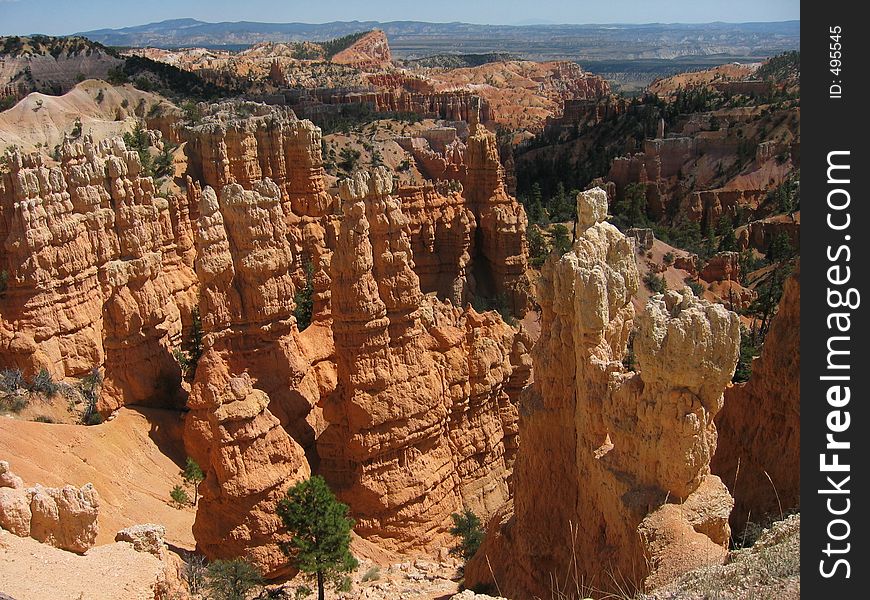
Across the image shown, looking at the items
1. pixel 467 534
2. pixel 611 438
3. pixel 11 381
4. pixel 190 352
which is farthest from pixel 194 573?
pixel 190 352

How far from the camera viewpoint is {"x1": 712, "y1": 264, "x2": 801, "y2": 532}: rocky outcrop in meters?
12.1

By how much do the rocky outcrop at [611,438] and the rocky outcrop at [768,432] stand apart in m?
2.47

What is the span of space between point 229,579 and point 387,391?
17.0ft

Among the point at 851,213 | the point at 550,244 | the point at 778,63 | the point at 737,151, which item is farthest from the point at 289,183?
the point at 778,63

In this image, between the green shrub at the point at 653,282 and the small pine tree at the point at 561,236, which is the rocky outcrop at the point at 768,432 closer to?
the small pine tree at the point at 561,236

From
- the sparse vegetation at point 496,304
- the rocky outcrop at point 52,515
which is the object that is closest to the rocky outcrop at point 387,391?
the rocky outcrop at point 52,515

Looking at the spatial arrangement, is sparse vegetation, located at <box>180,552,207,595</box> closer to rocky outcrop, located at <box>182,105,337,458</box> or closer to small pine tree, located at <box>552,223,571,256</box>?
rocky outcrop, located at <box>182,105,337,458</box>

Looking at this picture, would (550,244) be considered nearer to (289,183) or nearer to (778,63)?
(289,183)

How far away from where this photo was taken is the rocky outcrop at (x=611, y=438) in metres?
9.46

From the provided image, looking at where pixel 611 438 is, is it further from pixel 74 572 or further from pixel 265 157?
pixel 265 157

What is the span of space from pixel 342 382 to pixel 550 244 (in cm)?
2341

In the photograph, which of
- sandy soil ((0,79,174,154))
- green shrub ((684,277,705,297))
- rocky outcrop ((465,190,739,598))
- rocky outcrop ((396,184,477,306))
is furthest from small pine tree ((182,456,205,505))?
sandy soil ((0,79,174,154))

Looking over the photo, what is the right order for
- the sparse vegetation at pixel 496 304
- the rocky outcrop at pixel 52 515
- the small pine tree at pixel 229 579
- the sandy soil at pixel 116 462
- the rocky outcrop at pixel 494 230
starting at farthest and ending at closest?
the rocky outcrop at pixel 494 230 < the sparse vegetation at pixel 496 304 < the sandy soil at pixel 116 462 < the small pine tree at pixel 229 579 < the rocky outcrop at pixel 52 515

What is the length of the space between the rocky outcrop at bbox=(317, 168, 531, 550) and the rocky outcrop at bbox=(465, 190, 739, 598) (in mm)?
2834
